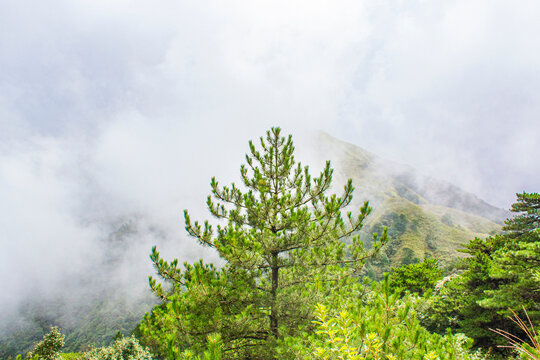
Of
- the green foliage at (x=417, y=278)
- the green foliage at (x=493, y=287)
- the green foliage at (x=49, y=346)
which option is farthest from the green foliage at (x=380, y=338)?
the green foliage at (x=417, y=278)

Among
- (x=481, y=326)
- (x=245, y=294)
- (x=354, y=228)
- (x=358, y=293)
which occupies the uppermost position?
(x=354, y=228)

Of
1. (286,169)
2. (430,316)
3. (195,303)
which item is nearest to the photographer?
(195,303)

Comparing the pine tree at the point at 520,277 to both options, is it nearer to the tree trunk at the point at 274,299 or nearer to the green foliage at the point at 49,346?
the tree trunk at the point at 274,299

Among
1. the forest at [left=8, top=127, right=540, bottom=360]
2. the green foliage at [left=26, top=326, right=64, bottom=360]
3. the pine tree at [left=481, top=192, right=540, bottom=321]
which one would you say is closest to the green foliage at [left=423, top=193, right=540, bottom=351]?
the pine tree at [left=481, top=192, right=540, bottom=321]

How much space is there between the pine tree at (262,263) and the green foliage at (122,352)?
58.3ft

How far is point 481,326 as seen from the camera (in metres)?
16.7

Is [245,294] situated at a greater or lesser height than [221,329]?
greater

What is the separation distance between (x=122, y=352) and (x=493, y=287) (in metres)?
29.4

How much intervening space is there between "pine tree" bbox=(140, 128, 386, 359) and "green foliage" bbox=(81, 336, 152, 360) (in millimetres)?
17757

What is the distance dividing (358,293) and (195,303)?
4.57m

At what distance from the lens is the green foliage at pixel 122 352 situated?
19.1 metres

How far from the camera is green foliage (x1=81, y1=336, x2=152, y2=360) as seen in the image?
62.5 feet

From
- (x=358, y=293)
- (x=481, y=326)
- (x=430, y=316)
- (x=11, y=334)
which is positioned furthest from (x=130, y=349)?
(x=11, y=334)

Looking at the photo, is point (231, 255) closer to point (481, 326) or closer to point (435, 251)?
point (481, 326)
